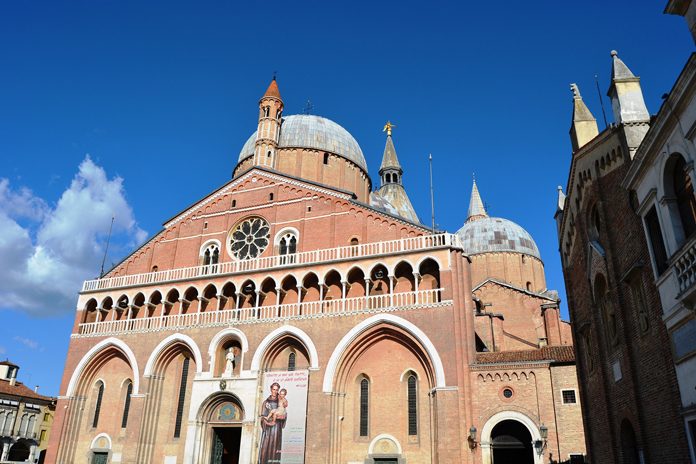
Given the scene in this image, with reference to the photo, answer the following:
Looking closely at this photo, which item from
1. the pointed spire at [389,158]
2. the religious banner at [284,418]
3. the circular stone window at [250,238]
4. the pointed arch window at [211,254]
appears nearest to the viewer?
the religious banner at [284,418]

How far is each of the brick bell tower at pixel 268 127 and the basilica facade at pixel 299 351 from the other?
0.14 metres

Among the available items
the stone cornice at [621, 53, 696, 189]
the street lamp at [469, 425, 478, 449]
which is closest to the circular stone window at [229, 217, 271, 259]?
the street lamp at [469, 425, 478, 449]

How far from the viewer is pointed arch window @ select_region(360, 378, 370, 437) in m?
23.2

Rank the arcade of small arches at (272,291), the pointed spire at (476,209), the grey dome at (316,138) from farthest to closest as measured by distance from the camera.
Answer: the pointed spire at (476,209)
the grey dome at (316,138)
the arcade of small arches at (272,291)

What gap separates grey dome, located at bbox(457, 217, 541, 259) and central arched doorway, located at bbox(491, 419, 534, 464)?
71.2 ft

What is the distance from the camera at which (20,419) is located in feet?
143

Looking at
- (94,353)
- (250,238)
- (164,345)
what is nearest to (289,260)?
(250,238)

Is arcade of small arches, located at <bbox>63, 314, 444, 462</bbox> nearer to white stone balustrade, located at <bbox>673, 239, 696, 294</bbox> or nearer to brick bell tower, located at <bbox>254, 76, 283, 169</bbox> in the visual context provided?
brick bell tower, located at <bbox>254, 76, 283, 169</bbox>

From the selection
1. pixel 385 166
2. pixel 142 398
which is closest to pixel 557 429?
pixel 142 398

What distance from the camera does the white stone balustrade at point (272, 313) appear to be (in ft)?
76.9

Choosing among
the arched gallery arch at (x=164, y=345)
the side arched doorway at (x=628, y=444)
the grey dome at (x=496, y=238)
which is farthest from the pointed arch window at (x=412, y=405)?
the grey dome at (x=496, y=238)

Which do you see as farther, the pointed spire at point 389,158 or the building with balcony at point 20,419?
the pointed spire at point 389,158

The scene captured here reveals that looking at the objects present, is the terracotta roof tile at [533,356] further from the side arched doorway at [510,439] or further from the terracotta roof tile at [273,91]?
the terracotta roof tile at [273,91]

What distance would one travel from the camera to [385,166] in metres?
56.4
